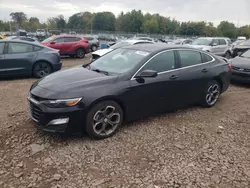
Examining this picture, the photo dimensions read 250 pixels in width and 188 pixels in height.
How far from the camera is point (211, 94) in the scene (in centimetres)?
551

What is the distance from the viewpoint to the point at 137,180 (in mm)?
2934

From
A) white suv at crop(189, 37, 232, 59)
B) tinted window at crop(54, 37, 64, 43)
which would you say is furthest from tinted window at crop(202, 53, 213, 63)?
tinted window at crop(54, 37, 64, 43)

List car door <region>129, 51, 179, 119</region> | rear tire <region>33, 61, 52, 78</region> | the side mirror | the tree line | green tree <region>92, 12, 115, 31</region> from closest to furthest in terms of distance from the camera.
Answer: the side mirror
car door <region>129, 51, 179, 119</region>
rear tire <region>33, 61, 52, 78</region>
the tree line
green tree <region>92, 12, 115, 31</region>

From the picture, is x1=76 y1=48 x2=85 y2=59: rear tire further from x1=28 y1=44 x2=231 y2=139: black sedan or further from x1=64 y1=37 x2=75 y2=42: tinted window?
x1=28 y1=44 x2=231 y2=139: black sedan

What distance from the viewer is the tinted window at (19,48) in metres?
7.81

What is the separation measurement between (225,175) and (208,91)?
2.64 m

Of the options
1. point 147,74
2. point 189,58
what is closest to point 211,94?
point 189,58

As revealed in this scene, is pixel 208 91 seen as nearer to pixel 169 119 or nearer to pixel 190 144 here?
pixel 169 119

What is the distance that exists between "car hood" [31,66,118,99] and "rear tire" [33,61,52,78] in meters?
4.45

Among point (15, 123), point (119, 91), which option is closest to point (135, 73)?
point (119, 91)

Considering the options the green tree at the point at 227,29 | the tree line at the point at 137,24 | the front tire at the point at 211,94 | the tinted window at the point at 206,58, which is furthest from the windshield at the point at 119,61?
the green tree at the point at 227,29

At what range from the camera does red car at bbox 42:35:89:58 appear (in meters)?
14.8

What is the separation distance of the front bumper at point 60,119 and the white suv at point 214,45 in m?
11.9

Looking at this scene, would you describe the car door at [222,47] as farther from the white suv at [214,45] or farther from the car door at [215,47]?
the car door at [215,47]
